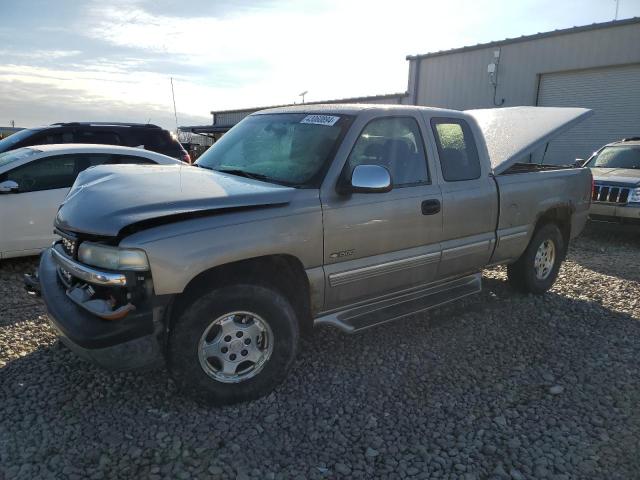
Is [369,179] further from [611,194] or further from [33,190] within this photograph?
[611,194]

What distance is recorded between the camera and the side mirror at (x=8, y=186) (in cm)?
552

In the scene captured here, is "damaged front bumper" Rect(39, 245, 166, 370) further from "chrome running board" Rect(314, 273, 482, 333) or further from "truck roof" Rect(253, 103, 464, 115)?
"truck roof" Rect(253, 103, 464, 115)

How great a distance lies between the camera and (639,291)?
5.73 m

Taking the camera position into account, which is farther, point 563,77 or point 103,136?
point 563,77

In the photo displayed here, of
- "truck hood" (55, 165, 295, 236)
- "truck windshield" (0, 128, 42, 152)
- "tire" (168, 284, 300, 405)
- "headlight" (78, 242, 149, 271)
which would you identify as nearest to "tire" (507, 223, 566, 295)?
"tire" (168, 284, 300, 405)

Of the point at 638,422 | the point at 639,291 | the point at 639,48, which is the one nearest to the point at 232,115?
the point at 639,48

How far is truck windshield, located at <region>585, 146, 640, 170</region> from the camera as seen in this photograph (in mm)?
9234

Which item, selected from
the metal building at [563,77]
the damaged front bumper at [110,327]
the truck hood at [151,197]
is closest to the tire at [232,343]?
the damaged front bumper at [110,327]

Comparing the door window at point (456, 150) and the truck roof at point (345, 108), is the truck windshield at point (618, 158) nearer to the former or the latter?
the door window at point (456, 150)

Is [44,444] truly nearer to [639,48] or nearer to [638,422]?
[638,422]

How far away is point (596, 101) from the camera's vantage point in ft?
47.9

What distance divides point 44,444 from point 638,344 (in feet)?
15.3

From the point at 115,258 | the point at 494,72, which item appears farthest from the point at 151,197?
the point at 494,72

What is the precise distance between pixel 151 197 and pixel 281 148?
3.93 feet
